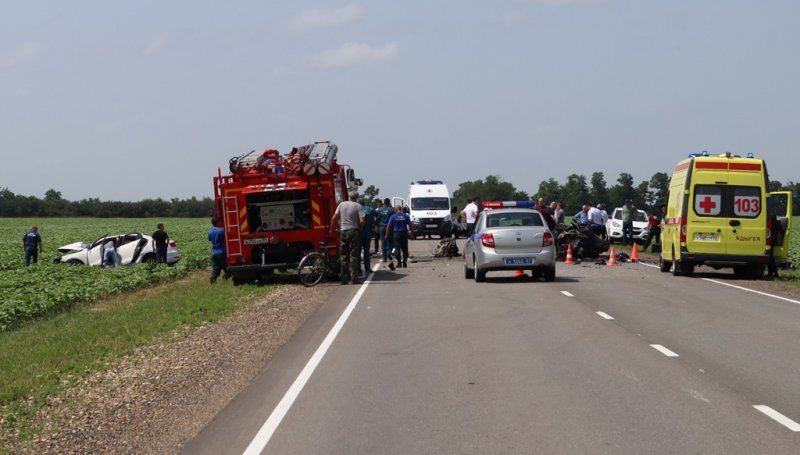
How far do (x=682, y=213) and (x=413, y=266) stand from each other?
8.20 meters

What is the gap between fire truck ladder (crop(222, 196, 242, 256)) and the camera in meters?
24.4

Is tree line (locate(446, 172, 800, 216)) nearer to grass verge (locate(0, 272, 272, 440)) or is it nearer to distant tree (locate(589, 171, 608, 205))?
distant tree (locate(589, 171, 608, 205))

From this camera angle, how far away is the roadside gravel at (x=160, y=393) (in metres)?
8.61

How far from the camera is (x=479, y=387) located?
10195 mm

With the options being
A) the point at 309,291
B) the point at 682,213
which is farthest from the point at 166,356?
the point at 682,213

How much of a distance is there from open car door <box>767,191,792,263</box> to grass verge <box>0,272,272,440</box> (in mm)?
11373

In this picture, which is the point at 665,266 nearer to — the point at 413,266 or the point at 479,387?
the point at 413,266

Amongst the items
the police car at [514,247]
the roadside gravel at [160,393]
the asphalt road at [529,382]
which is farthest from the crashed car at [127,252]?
the roadside gravel at [160,393]

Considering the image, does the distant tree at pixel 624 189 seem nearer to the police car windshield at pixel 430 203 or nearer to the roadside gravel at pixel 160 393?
the police car windshield at pixel 430 203

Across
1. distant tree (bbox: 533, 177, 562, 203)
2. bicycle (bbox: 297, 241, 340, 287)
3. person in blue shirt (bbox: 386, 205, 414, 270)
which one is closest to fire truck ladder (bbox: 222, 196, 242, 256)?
bicycle (bbox: 297, 241, 340, 287)

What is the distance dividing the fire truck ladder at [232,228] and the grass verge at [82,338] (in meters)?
0.88

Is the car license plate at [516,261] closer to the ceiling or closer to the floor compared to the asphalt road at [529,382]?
closer to the ceiling

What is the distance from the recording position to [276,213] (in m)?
24.8

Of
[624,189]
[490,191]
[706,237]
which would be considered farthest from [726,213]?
[490,191]
